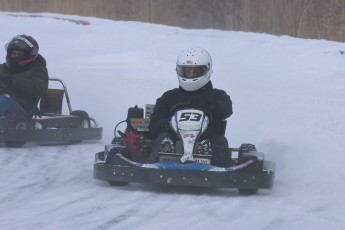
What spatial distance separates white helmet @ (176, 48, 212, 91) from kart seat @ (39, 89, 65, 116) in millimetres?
3721

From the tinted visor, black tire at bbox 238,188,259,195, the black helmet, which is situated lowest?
black tire at bbox 238,188,259,195

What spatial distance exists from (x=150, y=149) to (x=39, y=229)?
295cm

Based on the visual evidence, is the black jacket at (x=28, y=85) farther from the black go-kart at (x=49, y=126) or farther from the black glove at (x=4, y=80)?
the black go-kart at (x=49, y=126)

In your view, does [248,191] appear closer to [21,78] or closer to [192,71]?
[192,71]

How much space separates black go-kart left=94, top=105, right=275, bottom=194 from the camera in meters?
8.27

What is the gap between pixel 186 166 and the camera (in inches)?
327

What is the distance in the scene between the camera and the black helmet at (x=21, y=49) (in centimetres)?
1182

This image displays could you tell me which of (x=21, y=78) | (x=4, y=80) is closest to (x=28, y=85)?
(x=21, y=78)

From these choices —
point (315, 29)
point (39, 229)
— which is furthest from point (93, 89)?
point (39, 229)

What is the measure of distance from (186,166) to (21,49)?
4.20 meters

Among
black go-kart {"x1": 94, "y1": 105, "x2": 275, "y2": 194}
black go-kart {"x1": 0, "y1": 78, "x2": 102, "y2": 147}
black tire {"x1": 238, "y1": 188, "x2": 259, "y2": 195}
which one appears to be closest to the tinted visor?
black go-kart {"x1": 94, "y1": 105, "x2": 275, "y2": 194}

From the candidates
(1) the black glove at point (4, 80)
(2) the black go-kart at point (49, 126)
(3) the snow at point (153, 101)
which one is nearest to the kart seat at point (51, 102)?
(2) the black go-kart at point (49, 126)

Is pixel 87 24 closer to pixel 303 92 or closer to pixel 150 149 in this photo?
pixel 303 92

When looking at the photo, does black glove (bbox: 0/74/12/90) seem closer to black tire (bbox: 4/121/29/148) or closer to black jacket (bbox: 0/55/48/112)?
black jacket (bbox: 0/55/48/112)
